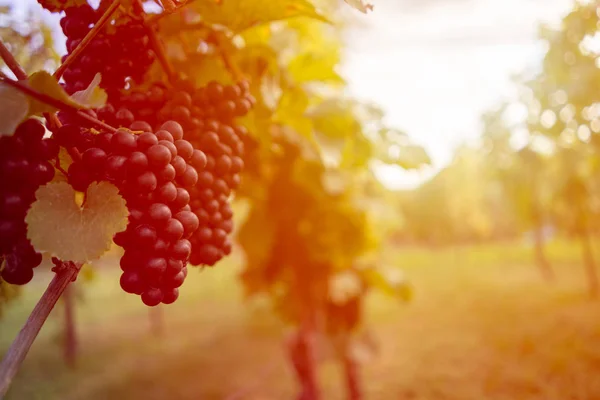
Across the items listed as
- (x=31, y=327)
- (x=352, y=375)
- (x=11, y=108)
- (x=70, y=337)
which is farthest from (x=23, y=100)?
(x=70, y=337)

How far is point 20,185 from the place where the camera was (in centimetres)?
91

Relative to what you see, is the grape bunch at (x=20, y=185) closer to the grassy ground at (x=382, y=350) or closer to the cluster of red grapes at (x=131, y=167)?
the cluster of red grapes at (x=131, y=167)

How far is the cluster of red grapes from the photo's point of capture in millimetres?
918

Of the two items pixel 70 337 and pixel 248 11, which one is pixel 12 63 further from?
pixel 70 337

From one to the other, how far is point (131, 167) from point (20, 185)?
0.22 meters

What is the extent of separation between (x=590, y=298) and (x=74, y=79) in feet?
62.3

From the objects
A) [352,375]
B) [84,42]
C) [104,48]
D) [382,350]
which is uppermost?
[104,48]

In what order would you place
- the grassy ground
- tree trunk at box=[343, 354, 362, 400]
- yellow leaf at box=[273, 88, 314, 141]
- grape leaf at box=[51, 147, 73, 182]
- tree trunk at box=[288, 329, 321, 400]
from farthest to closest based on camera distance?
1. the grassy ground
2. tree trunk at box=[343, 354, 362, 400]
3. tree trunk at box=[288, 329, 321, 400]
4. yellow leaf at box=[273, 88, 314, 141]
5. grape leaf at box=[51, 147, 73, 182]

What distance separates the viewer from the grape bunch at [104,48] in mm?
1191

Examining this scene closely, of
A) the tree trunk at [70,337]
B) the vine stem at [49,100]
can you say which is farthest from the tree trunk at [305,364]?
the tree trunk at [70,337]

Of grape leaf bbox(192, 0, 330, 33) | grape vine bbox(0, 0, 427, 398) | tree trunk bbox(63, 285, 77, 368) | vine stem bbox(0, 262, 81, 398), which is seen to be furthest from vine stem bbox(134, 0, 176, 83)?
tree trunk bbox(63, 285, 77, 368)

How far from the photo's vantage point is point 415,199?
121 feet

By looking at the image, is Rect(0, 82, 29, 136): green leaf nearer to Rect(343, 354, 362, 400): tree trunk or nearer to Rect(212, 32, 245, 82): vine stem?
Rect(212, 32, 245, 82): vine stem

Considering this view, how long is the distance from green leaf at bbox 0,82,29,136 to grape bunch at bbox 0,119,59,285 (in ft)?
0.34
